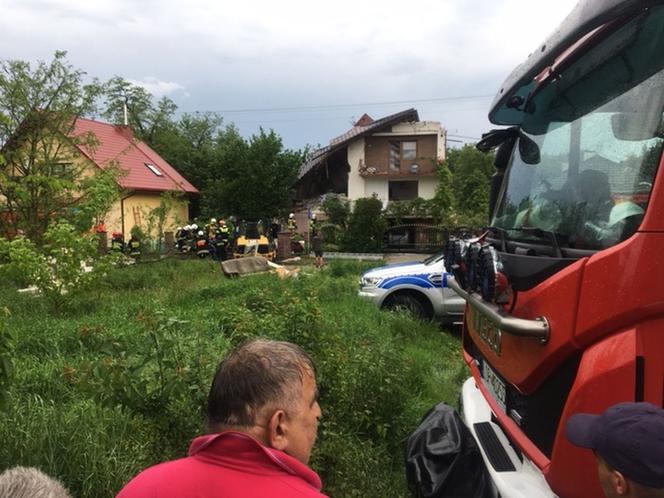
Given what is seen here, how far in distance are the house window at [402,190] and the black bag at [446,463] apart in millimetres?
32396

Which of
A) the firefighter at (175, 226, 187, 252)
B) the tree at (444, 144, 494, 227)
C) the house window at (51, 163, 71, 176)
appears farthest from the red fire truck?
the tree at (444, 144, 494, 227)

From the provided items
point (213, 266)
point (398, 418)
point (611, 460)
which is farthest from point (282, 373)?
point (213, 266)

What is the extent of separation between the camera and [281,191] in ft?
108

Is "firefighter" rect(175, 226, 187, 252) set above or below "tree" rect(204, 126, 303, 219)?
below

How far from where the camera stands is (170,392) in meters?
3.26

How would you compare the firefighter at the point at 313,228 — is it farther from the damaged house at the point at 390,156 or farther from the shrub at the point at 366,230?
the damaged house at the point at 390,156

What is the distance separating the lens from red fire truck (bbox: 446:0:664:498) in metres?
1.92

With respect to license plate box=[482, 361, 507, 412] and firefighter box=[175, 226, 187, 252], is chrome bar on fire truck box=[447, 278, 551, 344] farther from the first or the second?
firefighter box=[175, 226, 187, 252]

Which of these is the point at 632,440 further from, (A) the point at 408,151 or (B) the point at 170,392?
(A) the point at 408,151

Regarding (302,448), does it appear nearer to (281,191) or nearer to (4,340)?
(4,340)

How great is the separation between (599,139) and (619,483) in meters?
1.48

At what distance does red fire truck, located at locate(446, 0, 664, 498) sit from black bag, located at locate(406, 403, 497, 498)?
12 centimetres

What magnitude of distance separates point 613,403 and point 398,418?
2547 mm

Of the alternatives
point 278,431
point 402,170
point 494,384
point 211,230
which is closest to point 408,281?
point 494,384
